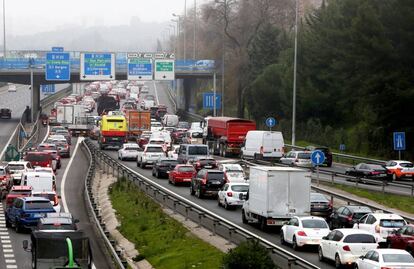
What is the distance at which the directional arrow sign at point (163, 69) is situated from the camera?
10988cm

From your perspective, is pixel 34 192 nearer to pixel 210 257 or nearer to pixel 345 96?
pixel 210 257

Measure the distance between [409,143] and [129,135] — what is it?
107 feet

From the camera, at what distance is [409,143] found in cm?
7794

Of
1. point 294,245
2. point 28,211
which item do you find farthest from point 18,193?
point 294,245

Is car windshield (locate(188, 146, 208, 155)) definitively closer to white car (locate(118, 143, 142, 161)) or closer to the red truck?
the red truck

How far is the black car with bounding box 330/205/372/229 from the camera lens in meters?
39.4

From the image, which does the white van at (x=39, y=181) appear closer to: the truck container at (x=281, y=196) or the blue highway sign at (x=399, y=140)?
the truck container at (x=281, y=196)

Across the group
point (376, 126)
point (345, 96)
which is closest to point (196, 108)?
point (345, 96)

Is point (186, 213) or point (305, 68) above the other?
point (305, 68)

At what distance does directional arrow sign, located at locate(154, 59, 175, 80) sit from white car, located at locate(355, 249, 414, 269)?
8180cm

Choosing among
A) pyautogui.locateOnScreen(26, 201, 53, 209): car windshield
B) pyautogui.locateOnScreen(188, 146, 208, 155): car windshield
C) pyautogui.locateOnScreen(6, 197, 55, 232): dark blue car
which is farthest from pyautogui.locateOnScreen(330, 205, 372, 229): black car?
pyautogui.locateOnScreen(188, 146, 208, 155): car windshield

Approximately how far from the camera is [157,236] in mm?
41281

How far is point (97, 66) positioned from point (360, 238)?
76.9 meters

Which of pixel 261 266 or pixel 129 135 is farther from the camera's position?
pixel 129 135
